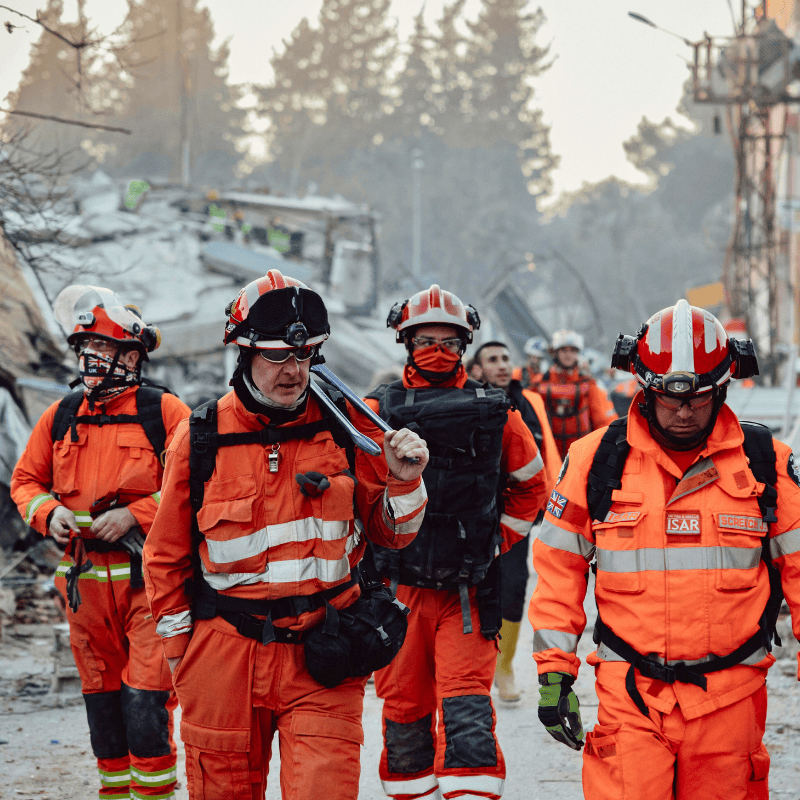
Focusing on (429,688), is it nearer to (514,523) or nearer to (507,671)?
(514,523)

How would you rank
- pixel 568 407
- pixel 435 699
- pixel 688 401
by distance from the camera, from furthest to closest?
pixel 568 407
pixel 435 699
pixel 688 401

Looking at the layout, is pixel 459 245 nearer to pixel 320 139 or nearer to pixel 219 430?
pixel 320 139

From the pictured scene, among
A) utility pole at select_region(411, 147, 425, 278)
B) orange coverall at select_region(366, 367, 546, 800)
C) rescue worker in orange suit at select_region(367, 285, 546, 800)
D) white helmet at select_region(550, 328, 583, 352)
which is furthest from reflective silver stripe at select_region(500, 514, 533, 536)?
utility pole at select_region(411, 147, 425, 278)

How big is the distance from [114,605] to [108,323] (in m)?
1.37

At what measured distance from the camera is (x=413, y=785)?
420 cm

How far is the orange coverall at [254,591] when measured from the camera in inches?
118

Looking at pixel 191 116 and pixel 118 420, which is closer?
pixel 118 420

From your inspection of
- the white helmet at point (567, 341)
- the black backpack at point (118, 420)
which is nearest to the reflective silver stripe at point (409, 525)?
the black backpack at point (118, 420)

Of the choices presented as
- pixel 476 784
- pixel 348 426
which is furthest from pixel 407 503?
pixel 476 784

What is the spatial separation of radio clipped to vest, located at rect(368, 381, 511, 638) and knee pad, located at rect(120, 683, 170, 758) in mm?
1193

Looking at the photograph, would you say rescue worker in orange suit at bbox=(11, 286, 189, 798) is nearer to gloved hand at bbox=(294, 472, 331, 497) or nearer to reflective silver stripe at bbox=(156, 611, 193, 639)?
reflective silver stripe at bbox=(156, 611, 193, 639)

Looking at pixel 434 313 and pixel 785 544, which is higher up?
pixel 434 313

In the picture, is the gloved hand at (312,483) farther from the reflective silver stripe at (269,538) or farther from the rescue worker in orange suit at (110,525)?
the rescue worker in orange suit at (110,525)

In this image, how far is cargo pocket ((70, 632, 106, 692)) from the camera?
4.42 m
